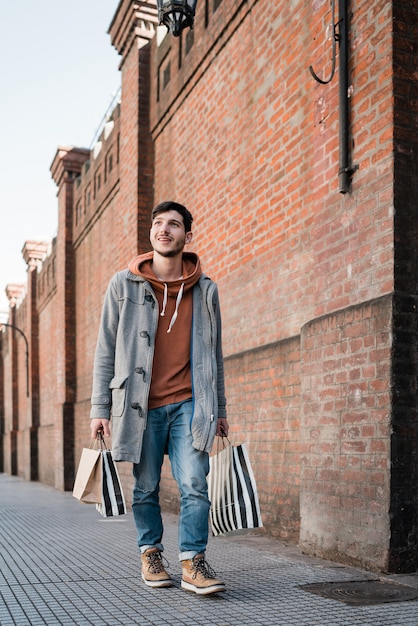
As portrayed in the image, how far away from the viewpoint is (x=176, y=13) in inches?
253

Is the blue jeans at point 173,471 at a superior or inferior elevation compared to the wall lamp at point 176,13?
inferior

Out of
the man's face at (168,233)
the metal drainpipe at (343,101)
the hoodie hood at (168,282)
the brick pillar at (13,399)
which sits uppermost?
the metal drainpipe at (343,101)

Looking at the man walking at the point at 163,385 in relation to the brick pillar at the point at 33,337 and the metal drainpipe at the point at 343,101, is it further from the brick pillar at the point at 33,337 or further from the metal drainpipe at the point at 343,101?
the brick pillar at the point at 33,337

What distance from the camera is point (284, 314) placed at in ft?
22.0

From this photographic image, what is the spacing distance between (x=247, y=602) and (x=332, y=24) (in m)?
3.88

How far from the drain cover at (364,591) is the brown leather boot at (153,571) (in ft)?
2.52

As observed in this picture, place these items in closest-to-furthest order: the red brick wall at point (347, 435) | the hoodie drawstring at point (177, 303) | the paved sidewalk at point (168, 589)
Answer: the paved sidewalk at point (168, 589)
the hoodie drawstring at point (177, 303)
the red brick wall at point (347, 435)

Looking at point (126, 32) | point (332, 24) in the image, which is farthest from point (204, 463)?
point (126, 32)

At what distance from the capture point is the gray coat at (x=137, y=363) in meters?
4.14

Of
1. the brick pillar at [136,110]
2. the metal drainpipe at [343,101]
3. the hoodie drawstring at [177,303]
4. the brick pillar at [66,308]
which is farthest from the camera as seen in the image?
the brick pillar at [66,308]

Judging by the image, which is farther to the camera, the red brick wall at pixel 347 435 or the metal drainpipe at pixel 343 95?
the metal drainpipe at pixel 343 95

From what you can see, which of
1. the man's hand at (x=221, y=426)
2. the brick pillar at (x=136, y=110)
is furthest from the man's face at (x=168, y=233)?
the brick pillar at (x=136, y=110)

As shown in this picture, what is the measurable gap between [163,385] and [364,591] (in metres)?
1.58

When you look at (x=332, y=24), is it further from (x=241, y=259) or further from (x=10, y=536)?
(x=10, y=536)
